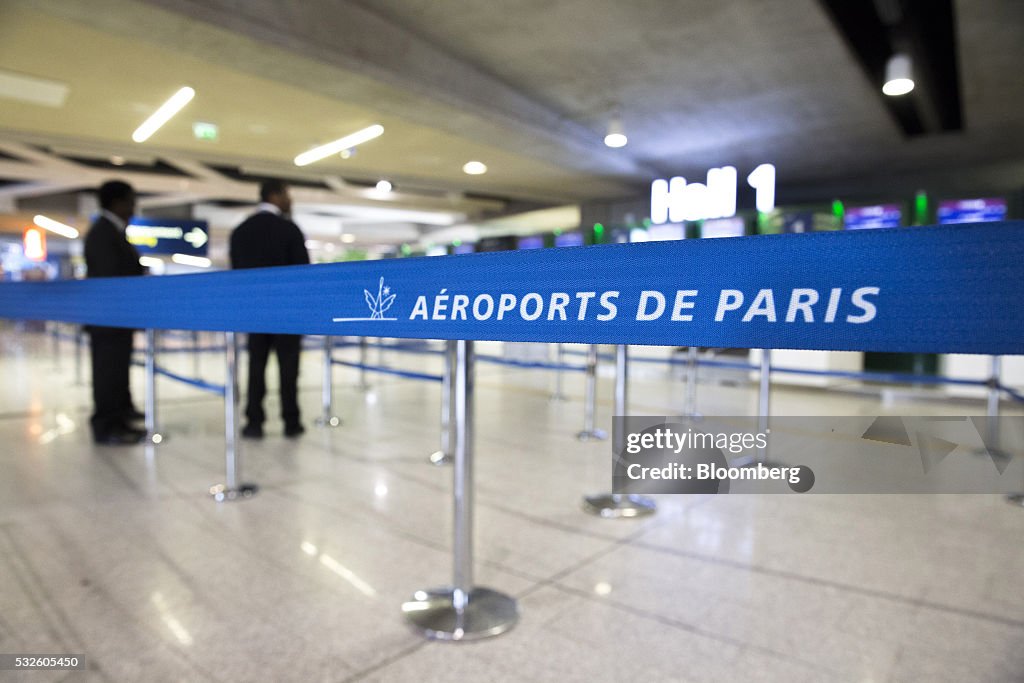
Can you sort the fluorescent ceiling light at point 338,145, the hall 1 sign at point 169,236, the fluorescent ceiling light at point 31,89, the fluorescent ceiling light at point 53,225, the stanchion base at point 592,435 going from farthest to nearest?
the fluorescent ceiling light at point 53,225 → the hall 1 sign at point 169,236 → the fluorescent ceiling light at point 338,145 → the fluorescent ceiling light at point 31,89 → the stanchion base at point 592,435

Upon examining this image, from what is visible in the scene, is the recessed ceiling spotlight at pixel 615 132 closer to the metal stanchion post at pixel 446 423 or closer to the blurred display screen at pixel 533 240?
the blurred display screen at pixel 533 240

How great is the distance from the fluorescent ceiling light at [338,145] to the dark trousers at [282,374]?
4049mm

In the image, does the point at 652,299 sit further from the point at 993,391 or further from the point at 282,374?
the point at 993,391

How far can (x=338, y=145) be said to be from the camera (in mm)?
7840

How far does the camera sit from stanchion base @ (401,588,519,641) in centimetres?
155

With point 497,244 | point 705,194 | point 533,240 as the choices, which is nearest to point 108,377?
point 497,244

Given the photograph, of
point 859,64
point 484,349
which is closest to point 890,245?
point 859,64

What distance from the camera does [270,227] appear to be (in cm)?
390

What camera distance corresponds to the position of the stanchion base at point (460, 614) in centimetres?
155

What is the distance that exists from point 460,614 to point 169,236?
13987 millimetres

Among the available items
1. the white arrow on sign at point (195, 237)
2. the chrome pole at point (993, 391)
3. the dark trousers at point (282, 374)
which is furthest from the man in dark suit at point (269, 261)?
the white arrow on sign at point (195, 237)

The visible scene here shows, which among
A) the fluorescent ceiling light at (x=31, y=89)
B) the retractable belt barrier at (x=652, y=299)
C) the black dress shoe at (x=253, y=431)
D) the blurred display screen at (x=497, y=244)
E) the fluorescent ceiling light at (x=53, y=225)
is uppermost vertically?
the fluorescent ceiling light at (x=53, y=225)

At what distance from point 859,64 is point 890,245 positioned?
19.1 feet

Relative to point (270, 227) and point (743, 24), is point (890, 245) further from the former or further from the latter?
point (743, 24)
